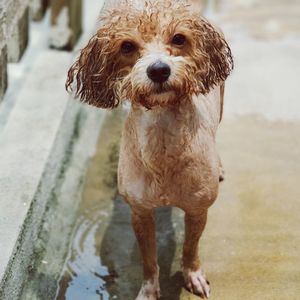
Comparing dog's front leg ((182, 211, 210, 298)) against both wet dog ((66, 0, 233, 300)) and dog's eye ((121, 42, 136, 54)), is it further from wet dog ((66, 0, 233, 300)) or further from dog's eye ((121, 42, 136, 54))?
dog's eye ((121, 42, 136, 54))

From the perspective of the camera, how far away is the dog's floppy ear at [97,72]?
130 inches

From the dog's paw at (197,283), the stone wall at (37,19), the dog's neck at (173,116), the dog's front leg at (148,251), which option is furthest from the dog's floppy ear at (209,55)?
the stone wall at (37,19)

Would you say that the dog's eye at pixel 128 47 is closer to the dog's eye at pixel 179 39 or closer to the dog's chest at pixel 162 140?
the dog's eye at pixel 179 39

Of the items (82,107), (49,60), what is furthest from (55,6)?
(82,107)

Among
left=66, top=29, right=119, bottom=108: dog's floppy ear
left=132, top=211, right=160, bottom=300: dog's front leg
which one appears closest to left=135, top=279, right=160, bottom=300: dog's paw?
left=132, top=211, right=160, bottom=300: dog's front leg

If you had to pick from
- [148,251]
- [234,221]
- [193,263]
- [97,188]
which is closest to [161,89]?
[148,251]

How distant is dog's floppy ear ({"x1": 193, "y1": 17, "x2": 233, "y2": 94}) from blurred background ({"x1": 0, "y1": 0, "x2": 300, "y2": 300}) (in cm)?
118

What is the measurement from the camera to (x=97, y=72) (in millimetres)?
3350

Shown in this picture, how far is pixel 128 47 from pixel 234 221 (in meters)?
1.67

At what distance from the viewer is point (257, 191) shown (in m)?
4.85

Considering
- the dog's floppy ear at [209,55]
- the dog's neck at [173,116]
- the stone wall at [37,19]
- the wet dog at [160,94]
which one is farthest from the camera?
the stone wall at [37,19]

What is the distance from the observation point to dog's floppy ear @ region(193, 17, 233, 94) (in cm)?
330

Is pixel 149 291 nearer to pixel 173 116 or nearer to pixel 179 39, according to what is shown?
pixel 173 116

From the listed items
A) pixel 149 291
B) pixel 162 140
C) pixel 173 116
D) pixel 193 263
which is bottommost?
pixel 149 291
